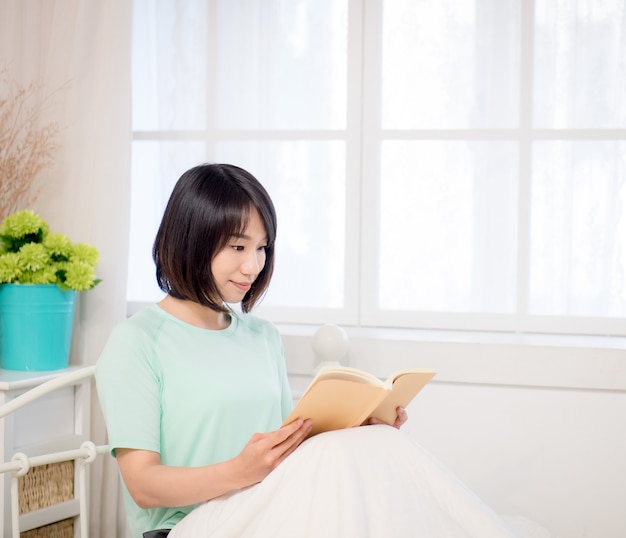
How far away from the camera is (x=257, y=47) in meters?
2.45

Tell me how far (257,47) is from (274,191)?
1.42ft

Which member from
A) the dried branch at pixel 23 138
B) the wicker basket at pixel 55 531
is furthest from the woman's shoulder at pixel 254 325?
the dried branch at pixel 23 138

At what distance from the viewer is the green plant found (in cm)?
206

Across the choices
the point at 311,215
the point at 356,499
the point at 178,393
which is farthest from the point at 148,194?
the point at 356,499

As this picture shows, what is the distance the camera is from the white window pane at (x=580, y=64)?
233 centimetres

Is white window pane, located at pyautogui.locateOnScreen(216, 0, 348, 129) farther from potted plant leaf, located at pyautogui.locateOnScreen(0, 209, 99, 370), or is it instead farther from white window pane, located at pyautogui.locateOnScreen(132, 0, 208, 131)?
potted plant leaf, located at pyautogui.locateOnScreen(0, 209, 99, 370)

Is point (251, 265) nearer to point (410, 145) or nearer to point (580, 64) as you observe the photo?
point (410, 145)

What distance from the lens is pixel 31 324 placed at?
82.4 inches

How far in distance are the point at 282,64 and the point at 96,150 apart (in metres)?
0.62

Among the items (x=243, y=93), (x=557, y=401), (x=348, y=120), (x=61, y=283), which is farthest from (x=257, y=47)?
(x=557, y=401)

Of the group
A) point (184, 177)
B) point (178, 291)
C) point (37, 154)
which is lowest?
point (178, 291)

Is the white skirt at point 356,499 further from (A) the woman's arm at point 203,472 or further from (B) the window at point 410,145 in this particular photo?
(B) the window at point 410,145

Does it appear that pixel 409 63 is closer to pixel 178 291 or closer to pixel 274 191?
pixel 274 191

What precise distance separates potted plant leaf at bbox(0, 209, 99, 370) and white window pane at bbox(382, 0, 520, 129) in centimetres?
101
